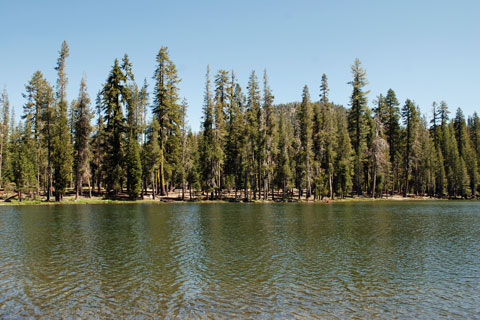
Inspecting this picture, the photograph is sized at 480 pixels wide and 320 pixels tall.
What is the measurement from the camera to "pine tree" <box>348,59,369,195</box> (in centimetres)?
7444

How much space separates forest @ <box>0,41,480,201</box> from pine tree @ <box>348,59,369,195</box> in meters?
0.23

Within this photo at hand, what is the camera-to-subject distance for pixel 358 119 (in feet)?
247

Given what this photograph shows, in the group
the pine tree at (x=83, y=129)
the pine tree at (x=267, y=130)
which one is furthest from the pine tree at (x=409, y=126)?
the pine tree at (x=83, y=129)

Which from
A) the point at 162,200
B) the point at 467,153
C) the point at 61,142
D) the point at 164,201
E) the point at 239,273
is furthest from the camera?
the point at 467,153

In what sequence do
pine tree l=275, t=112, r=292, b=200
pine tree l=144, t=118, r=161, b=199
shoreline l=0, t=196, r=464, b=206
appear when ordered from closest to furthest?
shoreline l=0, t=196, r=464, b=206 < pine tree l=144, t=118, r=161, b=199 < pine tree l=275, t=112, r=292, b=200

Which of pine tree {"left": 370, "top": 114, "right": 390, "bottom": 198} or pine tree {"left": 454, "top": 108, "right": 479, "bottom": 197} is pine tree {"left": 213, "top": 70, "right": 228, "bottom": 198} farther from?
pine tree {"left": 454, "top": 108, "right": 479, "bottom": 197}

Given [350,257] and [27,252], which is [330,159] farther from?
[27,252]

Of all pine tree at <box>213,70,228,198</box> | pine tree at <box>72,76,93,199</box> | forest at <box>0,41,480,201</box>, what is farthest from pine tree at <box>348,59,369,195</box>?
pine tree at <box>72,76,93,199</box>

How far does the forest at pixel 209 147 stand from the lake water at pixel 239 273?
35363 mm

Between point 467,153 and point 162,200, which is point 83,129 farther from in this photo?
point 467,153

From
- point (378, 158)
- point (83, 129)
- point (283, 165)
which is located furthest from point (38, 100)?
point (378, 158)

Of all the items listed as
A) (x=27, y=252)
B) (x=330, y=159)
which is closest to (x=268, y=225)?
(x=27, y=252)

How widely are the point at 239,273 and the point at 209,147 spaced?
177ft

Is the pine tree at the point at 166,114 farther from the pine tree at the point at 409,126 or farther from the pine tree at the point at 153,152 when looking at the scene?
the pine tree at the point at 409,126
